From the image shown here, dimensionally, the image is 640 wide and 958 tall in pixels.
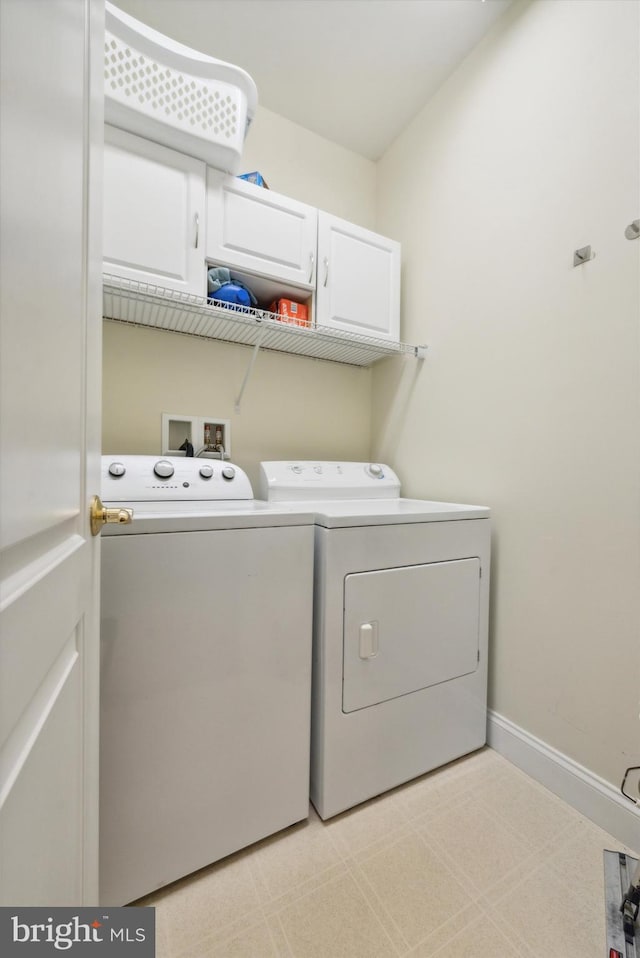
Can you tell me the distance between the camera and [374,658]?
1.25 meters

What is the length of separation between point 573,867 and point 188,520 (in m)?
1.45

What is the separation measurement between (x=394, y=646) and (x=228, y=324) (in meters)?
1.45

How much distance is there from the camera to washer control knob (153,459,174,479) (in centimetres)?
139

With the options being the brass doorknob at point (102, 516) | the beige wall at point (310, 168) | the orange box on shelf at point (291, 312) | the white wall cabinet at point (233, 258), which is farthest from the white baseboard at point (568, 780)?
the beige wall at point (310, 168)

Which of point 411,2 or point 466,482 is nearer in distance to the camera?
point 411,2

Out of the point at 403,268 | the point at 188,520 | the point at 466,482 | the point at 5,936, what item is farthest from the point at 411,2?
the point at 5,936

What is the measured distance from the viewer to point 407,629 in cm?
132

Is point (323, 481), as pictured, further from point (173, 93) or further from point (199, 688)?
point (173, 93)

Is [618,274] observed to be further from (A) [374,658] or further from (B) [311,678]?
(B) [311,678]

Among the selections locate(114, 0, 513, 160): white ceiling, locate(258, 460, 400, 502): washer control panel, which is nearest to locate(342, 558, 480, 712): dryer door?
locate(258, 460, 400, 502): washer control panel

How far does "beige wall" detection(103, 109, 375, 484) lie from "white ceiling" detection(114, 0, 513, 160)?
7.6 inches

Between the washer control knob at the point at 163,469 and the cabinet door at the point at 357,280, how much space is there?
921 mm

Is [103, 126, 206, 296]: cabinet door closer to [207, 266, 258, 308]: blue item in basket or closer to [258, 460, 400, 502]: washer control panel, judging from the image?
[207, 266, 258, 308]: blue item in basket
